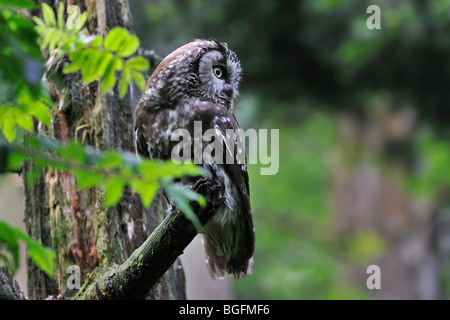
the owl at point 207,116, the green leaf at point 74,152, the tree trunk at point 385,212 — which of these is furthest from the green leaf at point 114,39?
the tree trunk at point 385,212

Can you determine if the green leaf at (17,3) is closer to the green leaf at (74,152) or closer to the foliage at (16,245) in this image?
the green leaf at (74,152)

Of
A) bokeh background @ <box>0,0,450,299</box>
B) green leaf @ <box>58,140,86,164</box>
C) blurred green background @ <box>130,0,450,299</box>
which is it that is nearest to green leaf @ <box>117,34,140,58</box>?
green leaf @ <box>58,140,86,164</box>

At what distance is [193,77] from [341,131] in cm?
865

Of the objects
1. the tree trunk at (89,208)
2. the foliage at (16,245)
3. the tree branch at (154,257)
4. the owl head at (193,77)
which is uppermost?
the owl head at (193,77)

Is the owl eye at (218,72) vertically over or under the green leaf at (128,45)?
over

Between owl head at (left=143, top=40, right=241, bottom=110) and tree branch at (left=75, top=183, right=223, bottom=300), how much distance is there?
3.39ft

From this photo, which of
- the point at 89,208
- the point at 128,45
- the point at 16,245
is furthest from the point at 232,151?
the point at 16,245

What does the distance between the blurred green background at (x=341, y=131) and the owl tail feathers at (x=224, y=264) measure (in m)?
2.32

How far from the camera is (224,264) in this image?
4066 mm

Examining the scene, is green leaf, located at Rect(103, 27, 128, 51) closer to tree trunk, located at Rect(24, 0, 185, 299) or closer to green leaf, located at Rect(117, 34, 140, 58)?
green leaf, located at Rect(117, 34, 140, 58)

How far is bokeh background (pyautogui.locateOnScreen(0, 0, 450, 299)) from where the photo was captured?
8312 millimetres

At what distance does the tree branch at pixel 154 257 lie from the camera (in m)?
2.77

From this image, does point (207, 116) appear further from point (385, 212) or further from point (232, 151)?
point (385, 212)

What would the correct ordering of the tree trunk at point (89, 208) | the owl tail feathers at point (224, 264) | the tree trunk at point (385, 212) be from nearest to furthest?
the tree trunk at point (89, 208) < the owl tail feathers at point (224, 264) < the tree trunk at point (385, 212)
